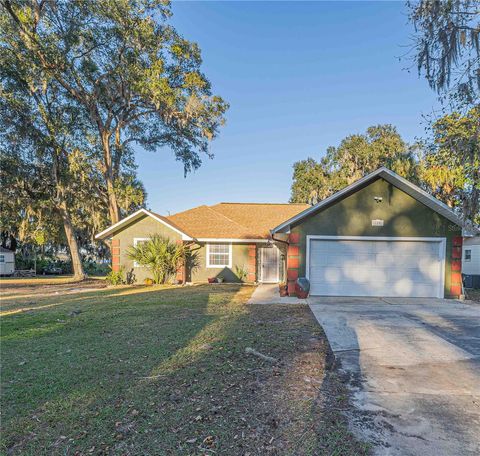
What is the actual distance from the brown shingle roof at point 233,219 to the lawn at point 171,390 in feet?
33.6

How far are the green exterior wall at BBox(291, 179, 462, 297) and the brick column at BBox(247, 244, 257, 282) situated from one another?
18.8 feet

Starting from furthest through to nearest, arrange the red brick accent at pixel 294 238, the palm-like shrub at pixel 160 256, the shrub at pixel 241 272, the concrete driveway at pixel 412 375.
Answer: the shrub at pixel 241 272, the palm-like shrub at pixel 160 256, the red brick accent at pixel 294 238, the concrete driveway at pixel 412 375

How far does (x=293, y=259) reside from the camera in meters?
11.7

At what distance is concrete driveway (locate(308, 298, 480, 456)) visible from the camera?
291 cm

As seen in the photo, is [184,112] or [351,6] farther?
[184,112]

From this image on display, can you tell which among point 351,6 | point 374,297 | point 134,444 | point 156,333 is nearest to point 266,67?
point 351,6

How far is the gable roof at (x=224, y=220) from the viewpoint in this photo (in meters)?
16.9

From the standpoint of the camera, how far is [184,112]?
1803cm

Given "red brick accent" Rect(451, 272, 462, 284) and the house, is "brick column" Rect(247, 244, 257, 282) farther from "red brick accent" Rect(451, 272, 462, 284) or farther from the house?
"red brick accent" Rect(451, 272, 462, 284)

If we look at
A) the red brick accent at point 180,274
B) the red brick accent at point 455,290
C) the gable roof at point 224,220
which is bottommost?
the red brick accent at point 180,274

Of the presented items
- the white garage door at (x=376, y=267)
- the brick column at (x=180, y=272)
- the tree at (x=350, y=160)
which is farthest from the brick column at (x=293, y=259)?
the tree at (x=350, y=160)

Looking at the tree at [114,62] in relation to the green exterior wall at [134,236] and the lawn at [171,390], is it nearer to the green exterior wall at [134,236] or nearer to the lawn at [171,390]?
the green exterior wall at [134,236]

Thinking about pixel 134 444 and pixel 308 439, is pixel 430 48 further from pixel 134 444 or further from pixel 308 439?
pixel 134 444

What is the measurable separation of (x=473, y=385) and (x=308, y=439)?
8.89 ft
